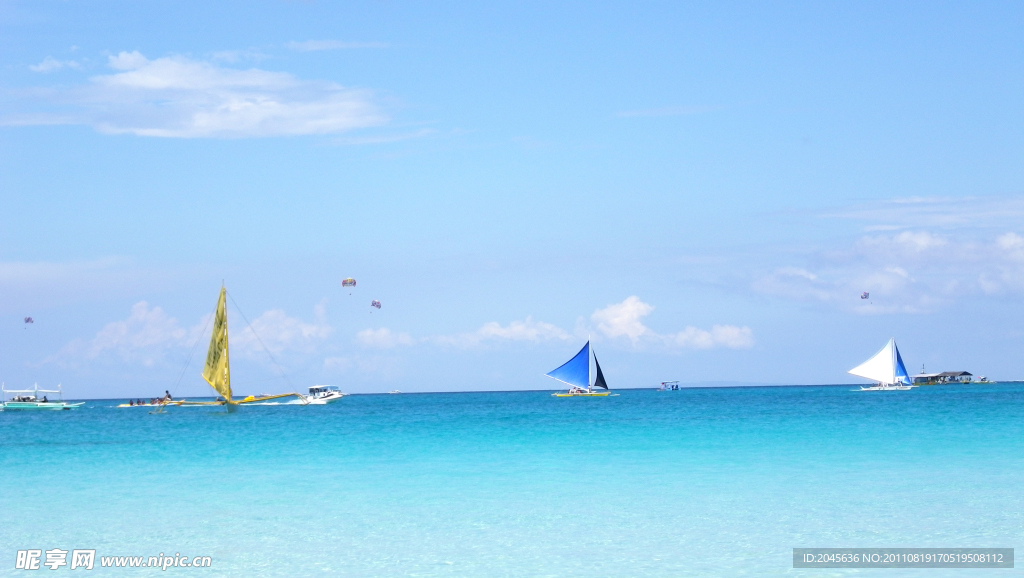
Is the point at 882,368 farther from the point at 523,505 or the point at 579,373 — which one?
the point at 523,505

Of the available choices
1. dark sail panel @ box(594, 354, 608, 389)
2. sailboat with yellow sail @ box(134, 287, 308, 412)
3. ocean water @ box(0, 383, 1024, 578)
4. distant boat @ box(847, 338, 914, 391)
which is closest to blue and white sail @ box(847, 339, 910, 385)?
distant boat @ box(847, 338, 914, 391)

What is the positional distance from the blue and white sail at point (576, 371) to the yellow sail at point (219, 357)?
4572cm

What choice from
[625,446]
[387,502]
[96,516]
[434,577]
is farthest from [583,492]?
[625,446]

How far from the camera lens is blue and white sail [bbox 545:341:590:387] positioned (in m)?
115

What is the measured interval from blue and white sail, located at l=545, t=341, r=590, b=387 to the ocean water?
75.5 m

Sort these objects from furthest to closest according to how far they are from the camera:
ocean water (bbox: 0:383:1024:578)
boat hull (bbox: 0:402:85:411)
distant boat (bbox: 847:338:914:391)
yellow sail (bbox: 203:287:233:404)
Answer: distant boat (bbox: 847:338:914:391), boat hull (bbox: 0:402:85:411), yellow sail (bbox: 203:287:233:404), ocean water (bbox: 0:383:1024:578)

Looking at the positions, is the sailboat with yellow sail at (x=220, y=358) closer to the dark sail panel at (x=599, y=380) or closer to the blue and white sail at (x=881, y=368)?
the dark sail panel at (x=599, y=380)

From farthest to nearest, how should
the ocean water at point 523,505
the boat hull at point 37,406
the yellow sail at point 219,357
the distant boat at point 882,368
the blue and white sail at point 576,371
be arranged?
the distant boat at point 882,368 → the blue and white sail at point 576,371 → the boat hull at point 37,406 → the yellow sail at point 219,357 → the ocean water at point 523,505

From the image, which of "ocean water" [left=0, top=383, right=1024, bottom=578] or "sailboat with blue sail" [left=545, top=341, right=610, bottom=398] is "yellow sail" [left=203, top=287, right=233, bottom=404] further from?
"sailboat with blue sail" [left=545, top=341, right=610, bottom=398]

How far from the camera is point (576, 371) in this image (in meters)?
117

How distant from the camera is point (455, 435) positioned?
49.9 m

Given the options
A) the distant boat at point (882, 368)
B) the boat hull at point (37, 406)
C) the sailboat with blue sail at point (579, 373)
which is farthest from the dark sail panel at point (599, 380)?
the boat hull at point (37, 406)

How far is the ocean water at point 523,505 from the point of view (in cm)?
1578

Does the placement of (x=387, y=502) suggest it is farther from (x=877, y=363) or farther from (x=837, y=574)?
(x=877, y=363)
